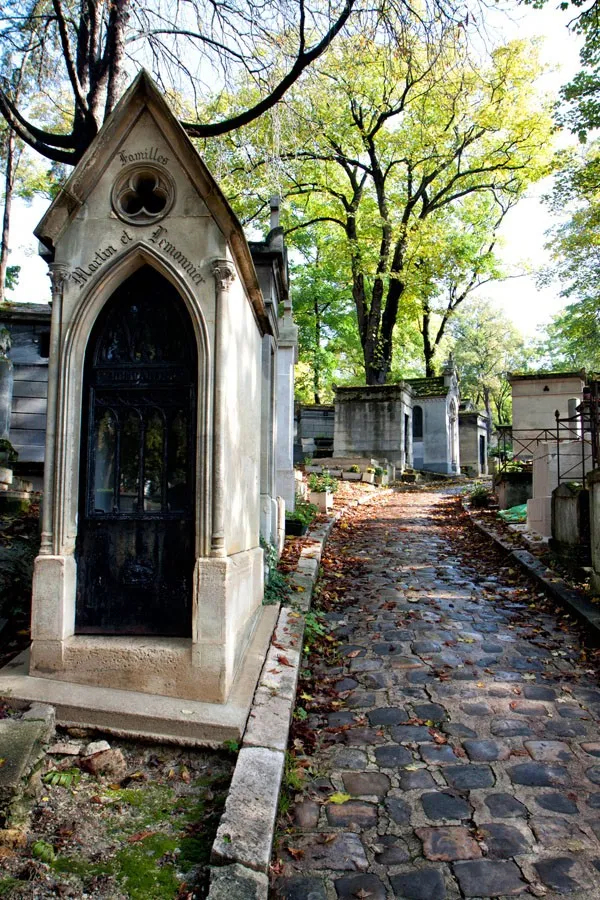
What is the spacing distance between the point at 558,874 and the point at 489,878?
0.30 meters

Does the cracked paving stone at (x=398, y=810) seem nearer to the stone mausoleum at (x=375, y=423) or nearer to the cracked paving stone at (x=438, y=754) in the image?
the cracked paving stone at (x=438, y=754)

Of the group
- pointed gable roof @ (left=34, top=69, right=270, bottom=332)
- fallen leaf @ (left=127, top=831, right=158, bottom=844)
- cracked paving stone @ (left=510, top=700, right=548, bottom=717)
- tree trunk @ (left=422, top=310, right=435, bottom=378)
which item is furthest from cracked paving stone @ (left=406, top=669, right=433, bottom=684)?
tree trunk @ (left=422, top=310, right=435, bottom=378)

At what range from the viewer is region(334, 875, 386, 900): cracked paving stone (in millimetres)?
2369

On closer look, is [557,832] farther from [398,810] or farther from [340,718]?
[340,718]

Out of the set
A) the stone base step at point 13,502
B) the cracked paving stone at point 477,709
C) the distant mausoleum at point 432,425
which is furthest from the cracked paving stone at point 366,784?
the distant mausoleum at point 432,425

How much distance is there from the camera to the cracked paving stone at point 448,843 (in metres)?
2.61

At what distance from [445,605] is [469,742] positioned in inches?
127

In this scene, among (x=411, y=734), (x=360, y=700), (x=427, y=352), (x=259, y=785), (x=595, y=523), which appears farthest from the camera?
(x=427, y=352)

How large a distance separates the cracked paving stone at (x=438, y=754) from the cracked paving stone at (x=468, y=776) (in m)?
0.08

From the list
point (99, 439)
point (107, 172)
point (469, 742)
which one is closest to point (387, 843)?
point (469, 742)

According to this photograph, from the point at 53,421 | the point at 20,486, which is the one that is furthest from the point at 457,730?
the point at 20,486

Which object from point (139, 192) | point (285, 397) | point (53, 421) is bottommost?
point (53, 421)

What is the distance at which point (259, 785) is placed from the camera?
2.85m

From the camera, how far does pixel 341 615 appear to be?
21.4ft
